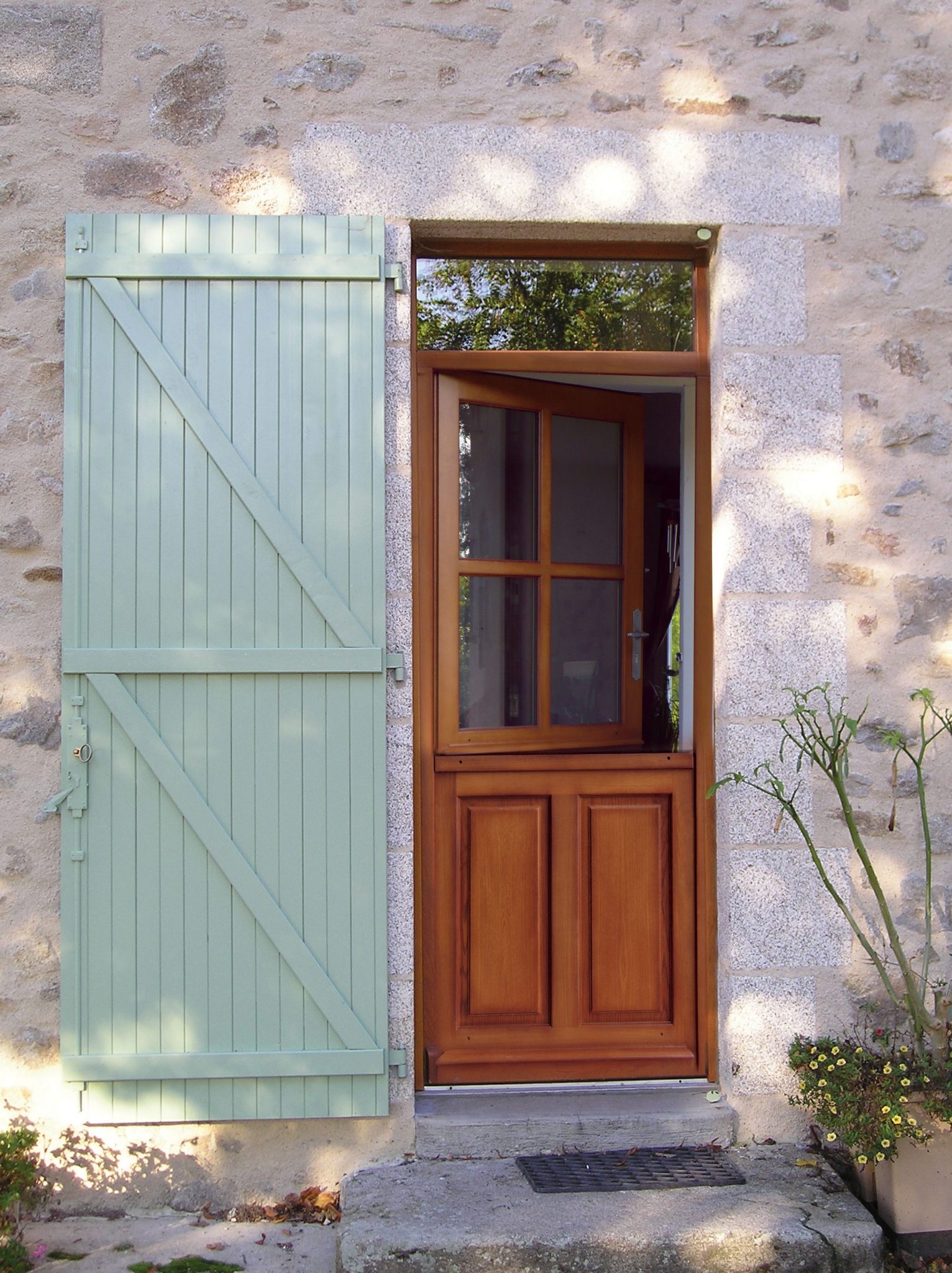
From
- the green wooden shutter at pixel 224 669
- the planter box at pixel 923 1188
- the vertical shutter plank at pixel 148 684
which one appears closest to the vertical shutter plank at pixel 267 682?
the green wooden shutter at pixel 224 669

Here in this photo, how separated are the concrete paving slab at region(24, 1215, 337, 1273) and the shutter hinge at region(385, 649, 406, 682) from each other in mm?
1438

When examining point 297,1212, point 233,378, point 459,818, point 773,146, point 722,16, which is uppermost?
point 722,16

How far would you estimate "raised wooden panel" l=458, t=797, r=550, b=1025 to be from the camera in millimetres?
3066

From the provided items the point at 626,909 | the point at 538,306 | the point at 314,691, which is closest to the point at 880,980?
the point at 626,909

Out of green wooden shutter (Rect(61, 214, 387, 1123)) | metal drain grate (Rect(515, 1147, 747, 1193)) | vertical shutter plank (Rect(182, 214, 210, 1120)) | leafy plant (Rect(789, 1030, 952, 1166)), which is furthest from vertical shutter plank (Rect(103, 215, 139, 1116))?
leafy plant (Rect(789, 1030, 952, 1166))

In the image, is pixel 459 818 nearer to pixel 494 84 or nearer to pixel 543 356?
pixel 543 356

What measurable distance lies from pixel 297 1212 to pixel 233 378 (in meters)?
2.22

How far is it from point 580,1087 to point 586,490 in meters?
1.77

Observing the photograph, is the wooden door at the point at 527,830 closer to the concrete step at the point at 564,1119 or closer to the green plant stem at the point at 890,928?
the concrete step at the point at 564,1119

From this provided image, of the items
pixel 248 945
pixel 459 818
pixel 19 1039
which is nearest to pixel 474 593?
pixel 459 818

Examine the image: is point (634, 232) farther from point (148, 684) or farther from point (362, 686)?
point (148, 684)

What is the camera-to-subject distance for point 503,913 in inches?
121

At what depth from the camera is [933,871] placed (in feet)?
9.71

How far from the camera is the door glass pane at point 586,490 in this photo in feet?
10.6
